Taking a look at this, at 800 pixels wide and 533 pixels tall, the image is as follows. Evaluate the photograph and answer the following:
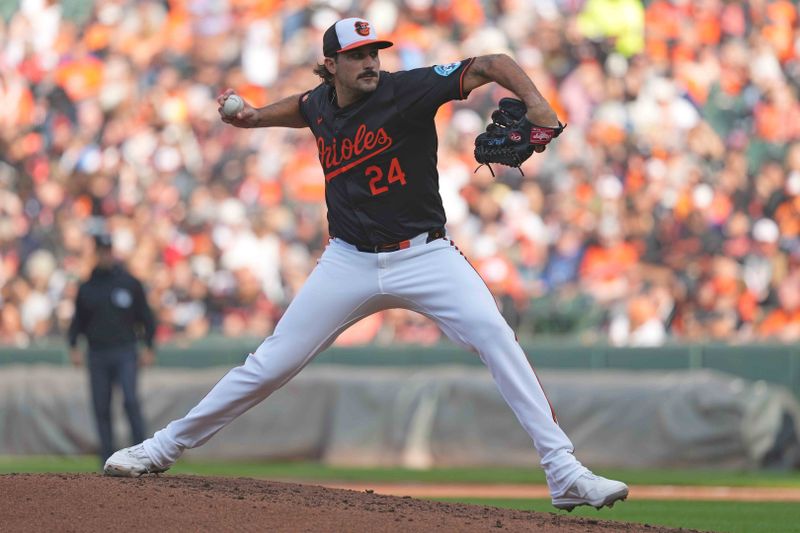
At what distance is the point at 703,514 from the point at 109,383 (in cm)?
546

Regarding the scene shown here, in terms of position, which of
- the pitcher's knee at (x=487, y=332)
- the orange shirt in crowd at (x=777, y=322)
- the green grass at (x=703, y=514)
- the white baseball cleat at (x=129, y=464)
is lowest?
the green grass at (x=703, y=514)

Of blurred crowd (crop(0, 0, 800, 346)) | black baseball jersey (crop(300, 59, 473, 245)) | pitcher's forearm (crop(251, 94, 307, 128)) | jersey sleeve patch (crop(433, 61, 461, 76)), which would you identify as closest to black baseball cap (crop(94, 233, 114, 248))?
blurred crowd (crop(0, 0, 800, 346))

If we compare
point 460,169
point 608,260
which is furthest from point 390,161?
point 460,169

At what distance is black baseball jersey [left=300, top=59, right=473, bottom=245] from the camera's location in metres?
5.97

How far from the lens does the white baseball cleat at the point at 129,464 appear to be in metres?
6.28

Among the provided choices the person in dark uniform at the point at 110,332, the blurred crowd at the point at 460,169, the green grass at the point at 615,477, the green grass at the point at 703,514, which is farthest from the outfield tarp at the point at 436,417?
the green grass at the point at 703,514

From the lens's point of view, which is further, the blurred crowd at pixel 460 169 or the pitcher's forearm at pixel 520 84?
the blurred crowd at pixel 460 169

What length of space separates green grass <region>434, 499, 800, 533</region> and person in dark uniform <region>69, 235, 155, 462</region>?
3543mm

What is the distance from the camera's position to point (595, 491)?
582 centimetres

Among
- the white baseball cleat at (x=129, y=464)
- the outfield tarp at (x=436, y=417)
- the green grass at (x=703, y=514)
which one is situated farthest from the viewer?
the outfield tarp at (x=436, y=417)

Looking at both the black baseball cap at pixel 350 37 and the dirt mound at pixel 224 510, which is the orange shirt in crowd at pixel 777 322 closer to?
the dirt mound at pixel 224 510

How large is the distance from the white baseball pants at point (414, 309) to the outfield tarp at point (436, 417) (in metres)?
7.28

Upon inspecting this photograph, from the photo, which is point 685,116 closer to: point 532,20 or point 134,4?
point 532,20

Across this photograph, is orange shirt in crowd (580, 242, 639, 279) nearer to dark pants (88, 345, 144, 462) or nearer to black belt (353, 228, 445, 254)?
dark pants (88, 345, 144, 462)
